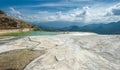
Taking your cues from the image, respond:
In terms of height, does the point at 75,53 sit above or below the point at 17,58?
above

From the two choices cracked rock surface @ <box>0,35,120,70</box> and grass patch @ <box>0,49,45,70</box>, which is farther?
grass patch @ <box>0,49,45,70</box>

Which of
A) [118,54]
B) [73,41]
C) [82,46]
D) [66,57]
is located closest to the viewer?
[66,57]

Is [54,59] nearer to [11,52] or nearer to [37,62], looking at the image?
[37,62]

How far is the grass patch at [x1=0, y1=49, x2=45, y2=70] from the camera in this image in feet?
44.4

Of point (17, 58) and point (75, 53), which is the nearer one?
point (17, 58)

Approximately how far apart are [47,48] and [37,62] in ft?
8.84

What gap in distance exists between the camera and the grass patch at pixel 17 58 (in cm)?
1354

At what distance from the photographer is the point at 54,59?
13.9 metres

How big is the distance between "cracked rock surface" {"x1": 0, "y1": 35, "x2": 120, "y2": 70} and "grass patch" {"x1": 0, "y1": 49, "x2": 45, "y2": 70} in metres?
0.48

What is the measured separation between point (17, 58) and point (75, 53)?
3.63m

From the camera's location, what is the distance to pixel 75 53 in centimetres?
1498

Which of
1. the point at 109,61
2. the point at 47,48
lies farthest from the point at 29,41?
the point at 109,61

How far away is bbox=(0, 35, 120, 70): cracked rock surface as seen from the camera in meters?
13.4

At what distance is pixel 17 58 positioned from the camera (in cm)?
1434
